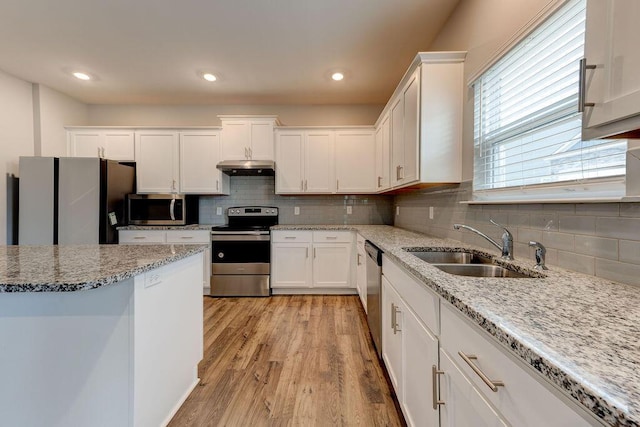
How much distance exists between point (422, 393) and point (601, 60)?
4.16 ft

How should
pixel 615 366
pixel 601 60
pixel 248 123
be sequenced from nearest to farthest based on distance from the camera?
pixel 615 366 → pixel 601 60 → pixel 248 123

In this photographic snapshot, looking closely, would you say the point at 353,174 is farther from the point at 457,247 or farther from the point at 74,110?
the point at 74,110

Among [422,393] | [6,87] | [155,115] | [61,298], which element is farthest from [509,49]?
[6,87]

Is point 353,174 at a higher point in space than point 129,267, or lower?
higher

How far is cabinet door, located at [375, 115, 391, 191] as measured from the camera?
9.83 feet

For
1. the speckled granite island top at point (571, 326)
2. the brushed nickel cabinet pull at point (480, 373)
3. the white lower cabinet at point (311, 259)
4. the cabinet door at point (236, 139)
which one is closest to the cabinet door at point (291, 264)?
the white lower cabinet at point (311, 259)

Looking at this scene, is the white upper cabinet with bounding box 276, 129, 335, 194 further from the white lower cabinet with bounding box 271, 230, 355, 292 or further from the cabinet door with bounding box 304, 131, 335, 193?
the white lower cabinet with bounding box 271, 230, 355, 292

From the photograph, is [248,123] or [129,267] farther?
[248,123]

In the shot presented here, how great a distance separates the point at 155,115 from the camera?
409 centimetres

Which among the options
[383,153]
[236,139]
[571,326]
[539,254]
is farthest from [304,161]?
[571,326]

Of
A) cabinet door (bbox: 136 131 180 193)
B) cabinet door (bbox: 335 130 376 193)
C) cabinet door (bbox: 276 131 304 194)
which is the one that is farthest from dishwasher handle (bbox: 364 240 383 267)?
cabinet door (bbox: 136 131 180 193)

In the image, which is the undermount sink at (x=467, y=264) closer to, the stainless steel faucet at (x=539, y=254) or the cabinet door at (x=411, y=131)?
the stainless steel faucet at (x=539, y=254)

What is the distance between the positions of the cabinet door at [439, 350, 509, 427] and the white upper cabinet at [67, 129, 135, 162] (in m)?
4.25

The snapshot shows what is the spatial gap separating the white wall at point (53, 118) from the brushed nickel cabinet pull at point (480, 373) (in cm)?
484
